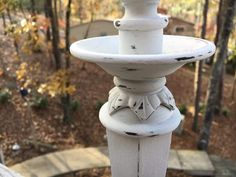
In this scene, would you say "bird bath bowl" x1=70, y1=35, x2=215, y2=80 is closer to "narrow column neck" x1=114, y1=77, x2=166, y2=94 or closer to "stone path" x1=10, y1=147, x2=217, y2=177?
"narrow column neck" x1=114, y1=77, x2=166, y2=94

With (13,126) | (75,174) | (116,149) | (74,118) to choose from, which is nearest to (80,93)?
(74,118)

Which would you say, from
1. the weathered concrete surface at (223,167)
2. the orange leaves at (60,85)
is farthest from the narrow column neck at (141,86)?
the orange leaves at (60,85)

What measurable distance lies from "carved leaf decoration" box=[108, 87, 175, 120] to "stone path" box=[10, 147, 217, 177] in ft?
6.41

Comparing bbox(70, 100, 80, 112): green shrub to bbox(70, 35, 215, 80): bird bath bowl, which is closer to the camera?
bbox(70, 35, 215, 80): bird bath bowl

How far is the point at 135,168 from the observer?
133 cm

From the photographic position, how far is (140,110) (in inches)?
49.0

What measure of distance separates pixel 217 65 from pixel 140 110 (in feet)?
7.71

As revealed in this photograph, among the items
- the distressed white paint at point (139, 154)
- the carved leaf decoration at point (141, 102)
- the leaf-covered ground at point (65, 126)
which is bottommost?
the leaf-covered ground at point (65, 126)

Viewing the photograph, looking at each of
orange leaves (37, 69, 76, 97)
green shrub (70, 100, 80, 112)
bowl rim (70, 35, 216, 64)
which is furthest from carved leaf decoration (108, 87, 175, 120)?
green shrub (70, 100, 80, 112)

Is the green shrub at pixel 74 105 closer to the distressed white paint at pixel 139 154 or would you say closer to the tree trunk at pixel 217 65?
the tree trunk at pixel 217 65

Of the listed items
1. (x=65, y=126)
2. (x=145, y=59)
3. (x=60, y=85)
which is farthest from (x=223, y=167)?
(x=145, y=59)

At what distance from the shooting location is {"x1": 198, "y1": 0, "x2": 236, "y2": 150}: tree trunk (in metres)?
3.04

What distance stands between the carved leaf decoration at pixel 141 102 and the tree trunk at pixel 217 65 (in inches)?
82.7

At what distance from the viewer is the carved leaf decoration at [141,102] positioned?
125 centimetres
